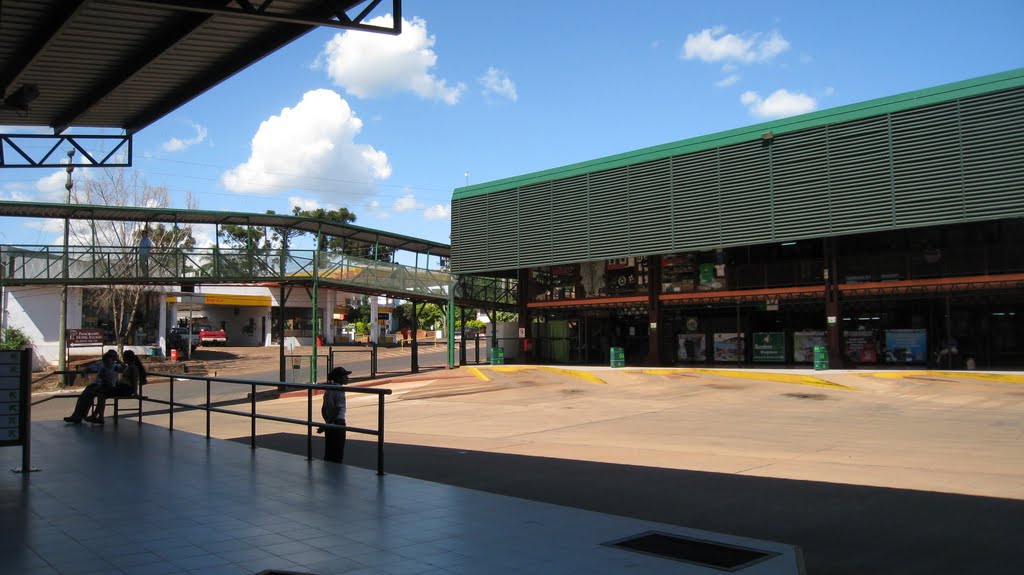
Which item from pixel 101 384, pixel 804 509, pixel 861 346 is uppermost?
pixel 101 384

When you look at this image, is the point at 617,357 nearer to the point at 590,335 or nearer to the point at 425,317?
the point at 590,335

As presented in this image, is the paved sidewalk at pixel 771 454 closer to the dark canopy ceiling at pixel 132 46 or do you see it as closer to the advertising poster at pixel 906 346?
the advertising poster at pixel 906 346

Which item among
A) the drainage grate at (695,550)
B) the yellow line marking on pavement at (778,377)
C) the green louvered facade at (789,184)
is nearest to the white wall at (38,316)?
the green louvered facade at (789,184)

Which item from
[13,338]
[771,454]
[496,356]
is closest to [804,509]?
[771,454]

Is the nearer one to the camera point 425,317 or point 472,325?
point 472,325

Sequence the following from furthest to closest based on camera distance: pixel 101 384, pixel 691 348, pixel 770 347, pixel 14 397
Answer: pixel 691 348 → pixel 770 347 → pixel 101 384 → pixel 14 397

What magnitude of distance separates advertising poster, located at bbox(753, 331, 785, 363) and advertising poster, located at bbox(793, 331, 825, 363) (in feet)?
1.75

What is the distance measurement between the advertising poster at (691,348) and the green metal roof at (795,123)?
8.70 m

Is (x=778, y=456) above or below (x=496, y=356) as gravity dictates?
below

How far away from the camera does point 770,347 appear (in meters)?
32.1

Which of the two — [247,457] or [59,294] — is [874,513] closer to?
[247,457]

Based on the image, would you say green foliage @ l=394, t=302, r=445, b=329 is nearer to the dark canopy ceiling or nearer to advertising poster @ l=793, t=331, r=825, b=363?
advertising poster @ l=793, t=331, r=825, b=363

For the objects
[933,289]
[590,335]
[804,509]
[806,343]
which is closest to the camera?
[804,509]

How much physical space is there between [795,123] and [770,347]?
978 cm
